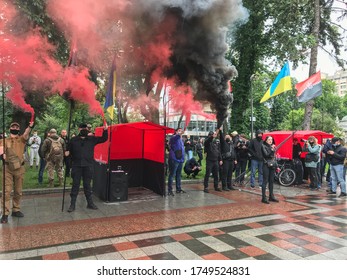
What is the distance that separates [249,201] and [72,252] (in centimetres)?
503

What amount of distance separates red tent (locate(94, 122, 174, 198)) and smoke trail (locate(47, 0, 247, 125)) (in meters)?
2.09

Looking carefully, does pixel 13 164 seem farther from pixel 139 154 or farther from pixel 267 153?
pixel 267 153

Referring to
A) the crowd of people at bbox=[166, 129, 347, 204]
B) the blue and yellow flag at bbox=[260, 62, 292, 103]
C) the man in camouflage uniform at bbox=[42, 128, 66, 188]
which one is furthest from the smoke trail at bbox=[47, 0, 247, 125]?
the man in camouflage uniform at bbox=[42, 128, 66, 188]

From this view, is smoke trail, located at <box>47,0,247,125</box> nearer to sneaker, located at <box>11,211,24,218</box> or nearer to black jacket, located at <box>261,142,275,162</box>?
black jacket, located at <box>261,142,275,162</box>

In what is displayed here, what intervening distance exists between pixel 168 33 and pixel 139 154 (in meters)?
3.87

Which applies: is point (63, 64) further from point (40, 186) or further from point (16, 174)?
point (16, 174)

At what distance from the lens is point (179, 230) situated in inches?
207

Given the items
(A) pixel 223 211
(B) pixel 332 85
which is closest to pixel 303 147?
(A) pixel 223 211

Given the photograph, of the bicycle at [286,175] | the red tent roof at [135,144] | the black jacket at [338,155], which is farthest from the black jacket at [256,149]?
the red tent roof at [135,144]

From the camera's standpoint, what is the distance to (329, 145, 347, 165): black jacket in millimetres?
8805

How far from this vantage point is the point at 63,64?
11.8m

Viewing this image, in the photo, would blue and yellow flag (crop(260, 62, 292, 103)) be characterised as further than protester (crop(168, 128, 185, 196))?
Yes

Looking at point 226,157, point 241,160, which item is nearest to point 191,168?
point 241,160

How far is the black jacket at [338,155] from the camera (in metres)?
8.80
